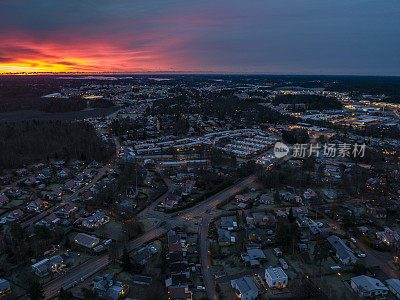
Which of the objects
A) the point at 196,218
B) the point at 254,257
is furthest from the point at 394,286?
the point at 196,218

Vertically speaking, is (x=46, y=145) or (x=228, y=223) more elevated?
(x=46, y=145)

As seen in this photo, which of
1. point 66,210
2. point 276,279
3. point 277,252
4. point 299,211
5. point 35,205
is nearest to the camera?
point 276,279

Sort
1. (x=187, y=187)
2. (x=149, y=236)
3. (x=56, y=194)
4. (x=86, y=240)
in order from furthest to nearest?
(x=187, y=187) → (x=56, y=194) → (x=149, y=236) → (x=86, y=240)

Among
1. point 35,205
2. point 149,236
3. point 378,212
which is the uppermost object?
point 378,212

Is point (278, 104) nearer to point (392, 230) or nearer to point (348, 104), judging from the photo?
point (348, 104)

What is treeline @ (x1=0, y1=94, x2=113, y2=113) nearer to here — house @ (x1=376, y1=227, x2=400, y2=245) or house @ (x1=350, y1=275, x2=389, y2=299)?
house @ (x1=376, y1=227, x2=400, y2=245)

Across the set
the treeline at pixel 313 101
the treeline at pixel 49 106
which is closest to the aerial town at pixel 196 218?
the treeline at pixel 49 106

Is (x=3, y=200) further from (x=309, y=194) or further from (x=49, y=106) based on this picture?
(x=49, y=106)
